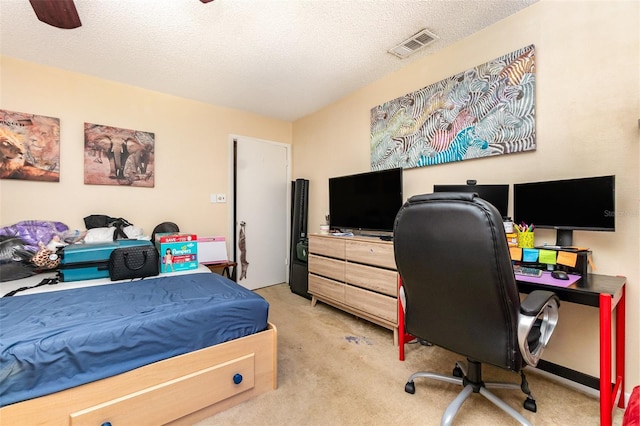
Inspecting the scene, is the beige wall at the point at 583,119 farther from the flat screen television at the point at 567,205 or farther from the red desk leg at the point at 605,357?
the red desk leg at the point at 605,357

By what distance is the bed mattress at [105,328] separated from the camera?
1.13 m

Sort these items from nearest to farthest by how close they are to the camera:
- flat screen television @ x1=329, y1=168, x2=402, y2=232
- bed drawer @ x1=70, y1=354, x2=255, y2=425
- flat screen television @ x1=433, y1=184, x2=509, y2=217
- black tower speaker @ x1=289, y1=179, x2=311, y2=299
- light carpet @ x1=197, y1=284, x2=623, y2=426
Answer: bed drawer @ x1=70, y1=354, x2=255, y2=425, light carpet @ x1=197, y1=284, x2=623, y2=426, flat screen television @ x1=433, y1=184, x2=509, y2=217, flat screen television @ x1=329, y1=168, x2=402, y2=232, black tower speaker @ x1=289, y1=179, x2=311, y2=299

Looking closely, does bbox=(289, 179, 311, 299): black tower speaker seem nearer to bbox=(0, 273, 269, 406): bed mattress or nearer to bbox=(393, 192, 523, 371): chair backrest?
bbox=(0, 273, 269, 406): bed mattress

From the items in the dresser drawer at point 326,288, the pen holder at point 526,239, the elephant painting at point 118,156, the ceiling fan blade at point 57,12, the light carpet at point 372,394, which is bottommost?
the light carpet at point 372,394

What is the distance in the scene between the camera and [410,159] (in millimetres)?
2717

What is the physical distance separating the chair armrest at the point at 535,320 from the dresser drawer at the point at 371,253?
3.53 feet

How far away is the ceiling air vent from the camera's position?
2268 mm

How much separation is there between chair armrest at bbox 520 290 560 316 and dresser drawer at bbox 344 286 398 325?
46.6 inches

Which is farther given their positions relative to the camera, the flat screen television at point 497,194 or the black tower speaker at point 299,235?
the black tower speaker at point 299,235

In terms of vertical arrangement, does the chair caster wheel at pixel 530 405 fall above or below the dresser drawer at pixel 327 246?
below

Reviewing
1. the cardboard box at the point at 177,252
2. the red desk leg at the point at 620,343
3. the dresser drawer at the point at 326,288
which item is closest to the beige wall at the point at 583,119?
the red desk leg at the point at 620,343

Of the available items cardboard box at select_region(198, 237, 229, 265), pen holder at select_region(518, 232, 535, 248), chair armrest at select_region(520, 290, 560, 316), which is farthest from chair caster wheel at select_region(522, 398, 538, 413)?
cardboard box at select_region(198, 237, 229, 265)

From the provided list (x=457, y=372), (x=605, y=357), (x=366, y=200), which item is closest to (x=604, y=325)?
(x=605, y=357)

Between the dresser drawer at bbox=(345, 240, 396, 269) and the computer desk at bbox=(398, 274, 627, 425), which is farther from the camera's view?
the dresser drawer at bbox=(345, 240, 396, 269)
